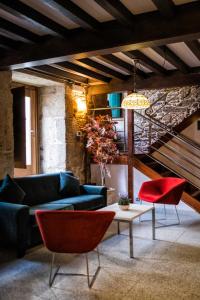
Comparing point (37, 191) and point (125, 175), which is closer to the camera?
point (37, 191)

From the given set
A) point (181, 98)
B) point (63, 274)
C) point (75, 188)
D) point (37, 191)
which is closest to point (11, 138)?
point (37, 191)

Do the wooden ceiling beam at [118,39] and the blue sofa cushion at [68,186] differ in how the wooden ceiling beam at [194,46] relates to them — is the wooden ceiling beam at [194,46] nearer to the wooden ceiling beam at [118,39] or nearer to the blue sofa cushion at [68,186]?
the wooden ceiling beam at [118,39]

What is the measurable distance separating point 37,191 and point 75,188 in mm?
768

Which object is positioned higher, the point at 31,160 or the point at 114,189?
the point at 31,160

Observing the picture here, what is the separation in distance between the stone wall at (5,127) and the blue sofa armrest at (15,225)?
3.91ft

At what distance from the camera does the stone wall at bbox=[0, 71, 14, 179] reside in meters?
4.78

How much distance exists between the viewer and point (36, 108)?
6531 millimetres

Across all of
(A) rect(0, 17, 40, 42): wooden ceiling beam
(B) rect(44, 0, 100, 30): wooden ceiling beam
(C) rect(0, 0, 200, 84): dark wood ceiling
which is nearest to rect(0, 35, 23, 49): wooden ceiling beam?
(C) rect(0, 0, 200, 84): dark wood ceiling

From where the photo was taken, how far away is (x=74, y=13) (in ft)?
10.2

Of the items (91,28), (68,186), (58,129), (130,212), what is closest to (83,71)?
(58,129)

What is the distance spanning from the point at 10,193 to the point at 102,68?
9.23 ft

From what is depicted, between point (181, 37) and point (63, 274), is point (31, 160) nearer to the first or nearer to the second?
point (63, 274)

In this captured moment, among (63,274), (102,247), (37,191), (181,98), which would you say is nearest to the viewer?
(63,274)

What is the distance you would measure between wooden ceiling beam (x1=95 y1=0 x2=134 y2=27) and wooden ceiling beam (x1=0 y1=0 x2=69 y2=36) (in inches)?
29.7
